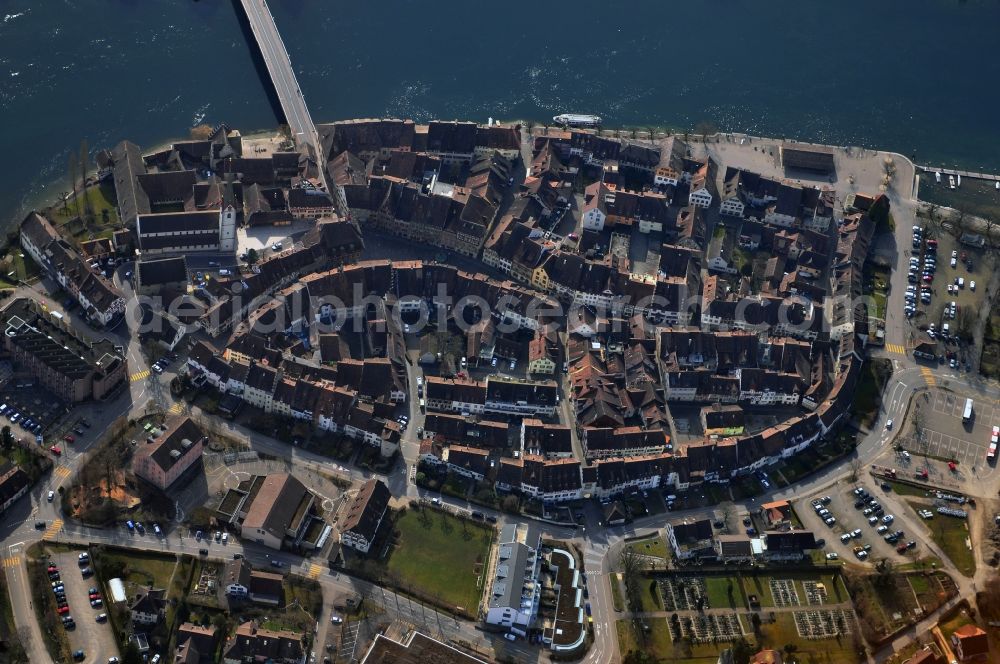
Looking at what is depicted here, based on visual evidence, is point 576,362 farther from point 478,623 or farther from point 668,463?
point 478,623

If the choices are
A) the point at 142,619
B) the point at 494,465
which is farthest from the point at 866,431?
the point at 142,619

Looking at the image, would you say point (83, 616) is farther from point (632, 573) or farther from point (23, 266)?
point (632, 573)

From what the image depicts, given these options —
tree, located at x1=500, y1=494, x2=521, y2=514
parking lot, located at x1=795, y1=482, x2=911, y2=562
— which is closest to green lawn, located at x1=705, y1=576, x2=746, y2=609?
parking lot, located at x1=795, y1=482, x2=911, y2=562

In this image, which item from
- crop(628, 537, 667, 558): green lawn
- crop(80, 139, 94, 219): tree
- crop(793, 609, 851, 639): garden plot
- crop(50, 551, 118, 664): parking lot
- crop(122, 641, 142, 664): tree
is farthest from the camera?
crop(80, 139, 94, 219): tree

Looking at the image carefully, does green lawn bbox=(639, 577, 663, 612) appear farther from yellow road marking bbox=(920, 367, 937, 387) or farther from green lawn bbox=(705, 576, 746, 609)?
yellow road marking bbox=(920, 367, 937, 387)

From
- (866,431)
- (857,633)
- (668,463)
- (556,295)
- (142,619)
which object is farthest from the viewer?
(556,295)

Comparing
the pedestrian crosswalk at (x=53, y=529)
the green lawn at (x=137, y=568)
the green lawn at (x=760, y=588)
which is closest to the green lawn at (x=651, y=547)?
the green lawn at (x=760, y=588)
